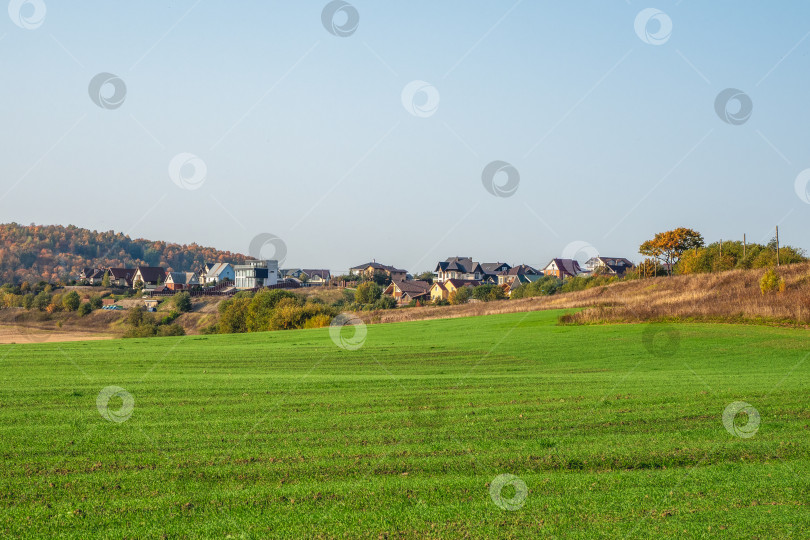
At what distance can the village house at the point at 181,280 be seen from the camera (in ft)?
394

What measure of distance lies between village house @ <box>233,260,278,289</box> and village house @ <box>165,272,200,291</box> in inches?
353

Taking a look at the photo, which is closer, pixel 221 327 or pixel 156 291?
pixel 221 327

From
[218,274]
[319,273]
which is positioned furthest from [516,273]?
[218,274]

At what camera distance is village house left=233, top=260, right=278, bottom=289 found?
129m

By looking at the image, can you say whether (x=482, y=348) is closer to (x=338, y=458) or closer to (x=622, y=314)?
(x=622, y=314)

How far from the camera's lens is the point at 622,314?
4750cm

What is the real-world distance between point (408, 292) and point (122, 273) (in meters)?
51.1

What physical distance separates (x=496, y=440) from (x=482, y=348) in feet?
74.8

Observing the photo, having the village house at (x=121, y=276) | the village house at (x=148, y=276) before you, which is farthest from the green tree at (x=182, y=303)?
the village house at (x=148, y=276)

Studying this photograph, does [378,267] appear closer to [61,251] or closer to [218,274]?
[218,274]

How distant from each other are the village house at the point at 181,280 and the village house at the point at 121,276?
6.81 meters

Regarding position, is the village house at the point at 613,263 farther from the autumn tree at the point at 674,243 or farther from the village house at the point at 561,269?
the autumn tree at the point at 674,243

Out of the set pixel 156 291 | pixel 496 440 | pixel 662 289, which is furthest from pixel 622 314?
pixel 156 291

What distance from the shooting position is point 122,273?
113 m
